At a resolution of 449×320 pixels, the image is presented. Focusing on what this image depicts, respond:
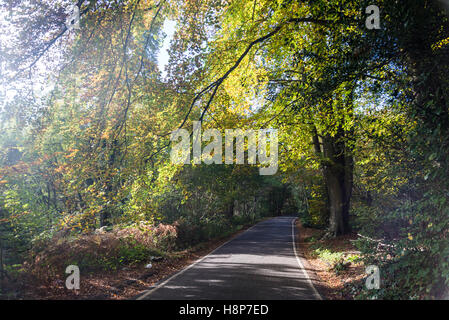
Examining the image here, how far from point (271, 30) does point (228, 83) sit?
2.50m

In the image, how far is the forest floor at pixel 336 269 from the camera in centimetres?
741

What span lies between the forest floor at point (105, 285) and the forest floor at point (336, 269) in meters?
5.08

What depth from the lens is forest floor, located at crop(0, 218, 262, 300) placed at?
22.0 ft

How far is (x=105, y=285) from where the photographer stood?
8.05m

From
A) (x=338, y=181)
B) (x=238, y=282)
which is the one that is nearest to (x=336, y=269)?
(x=238, y=282)

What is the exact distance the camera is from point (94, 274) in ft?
29.8

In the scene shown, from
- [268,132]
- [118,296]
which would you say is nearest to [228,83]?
[268,132]

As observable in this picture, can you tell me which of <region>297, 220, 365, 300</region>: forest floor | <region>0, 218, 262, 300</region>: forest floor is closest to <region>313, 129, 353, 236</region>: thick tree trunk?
<region>297, 220, 365, 300</region>: forest floor

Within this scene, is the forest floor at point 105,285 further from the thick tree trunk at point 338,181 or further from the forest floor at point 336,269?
the thick tree trunk at point 338,181

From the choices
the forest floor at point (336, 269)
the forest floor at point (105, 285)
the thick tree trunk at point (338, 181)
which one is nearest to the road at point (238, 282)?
the forest floor at point (336, 269)

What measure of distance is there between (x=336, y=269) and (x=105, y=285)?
25.1ft

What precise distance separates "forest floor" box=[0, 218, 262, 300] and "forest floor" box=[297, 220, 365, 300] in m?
5.08
